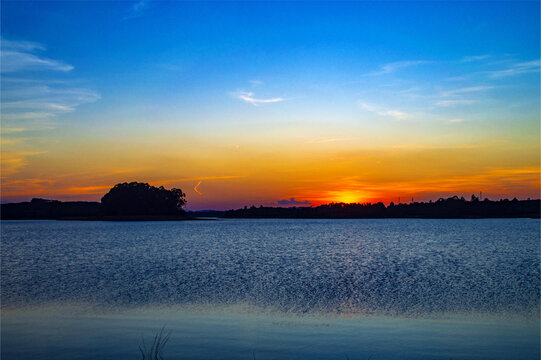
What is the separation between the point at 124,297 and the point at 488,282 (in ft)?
80.0

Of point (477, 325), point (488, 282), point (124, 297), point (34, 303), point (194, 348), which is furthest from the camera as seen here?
point (488, 282)

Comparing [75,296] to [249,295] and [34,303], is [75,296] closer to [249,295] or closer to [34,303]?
[34,303]

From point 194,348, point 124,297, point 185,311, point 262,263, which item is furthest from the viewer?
point 262,263

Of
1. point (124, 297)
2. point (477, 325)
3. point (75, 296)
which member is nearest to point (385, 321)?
point (477, 325)

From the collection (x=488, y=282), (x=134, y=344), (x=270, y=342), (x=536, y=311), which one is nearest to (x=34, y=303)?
(x=134, y=344)

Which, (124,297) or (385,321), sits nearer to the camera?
(385,321)

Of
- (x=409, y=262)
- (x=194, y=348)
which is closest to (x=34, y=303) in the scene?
(x=194, y=348)

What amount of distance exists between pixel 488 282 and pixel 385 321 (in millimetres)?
15185

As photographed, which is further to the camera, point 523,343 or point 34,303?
point 34,303

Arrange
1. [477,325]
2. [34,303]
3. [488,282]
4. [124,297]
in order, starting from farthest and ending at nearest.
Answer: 1. [488,282]
2. [124,297]
3. [34,303]
4. [477,325]

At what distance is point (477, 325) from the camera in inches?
715

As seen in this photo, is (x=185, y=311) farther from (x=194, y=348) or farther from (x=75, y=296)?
(x=75, y=296)

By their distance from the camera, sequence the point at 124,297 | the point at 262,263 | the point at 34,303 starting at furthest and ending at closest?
1. the point at 262,263
2. the point at 124,297
3. the point at 34,303

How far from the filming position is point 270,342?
15.6 metres
